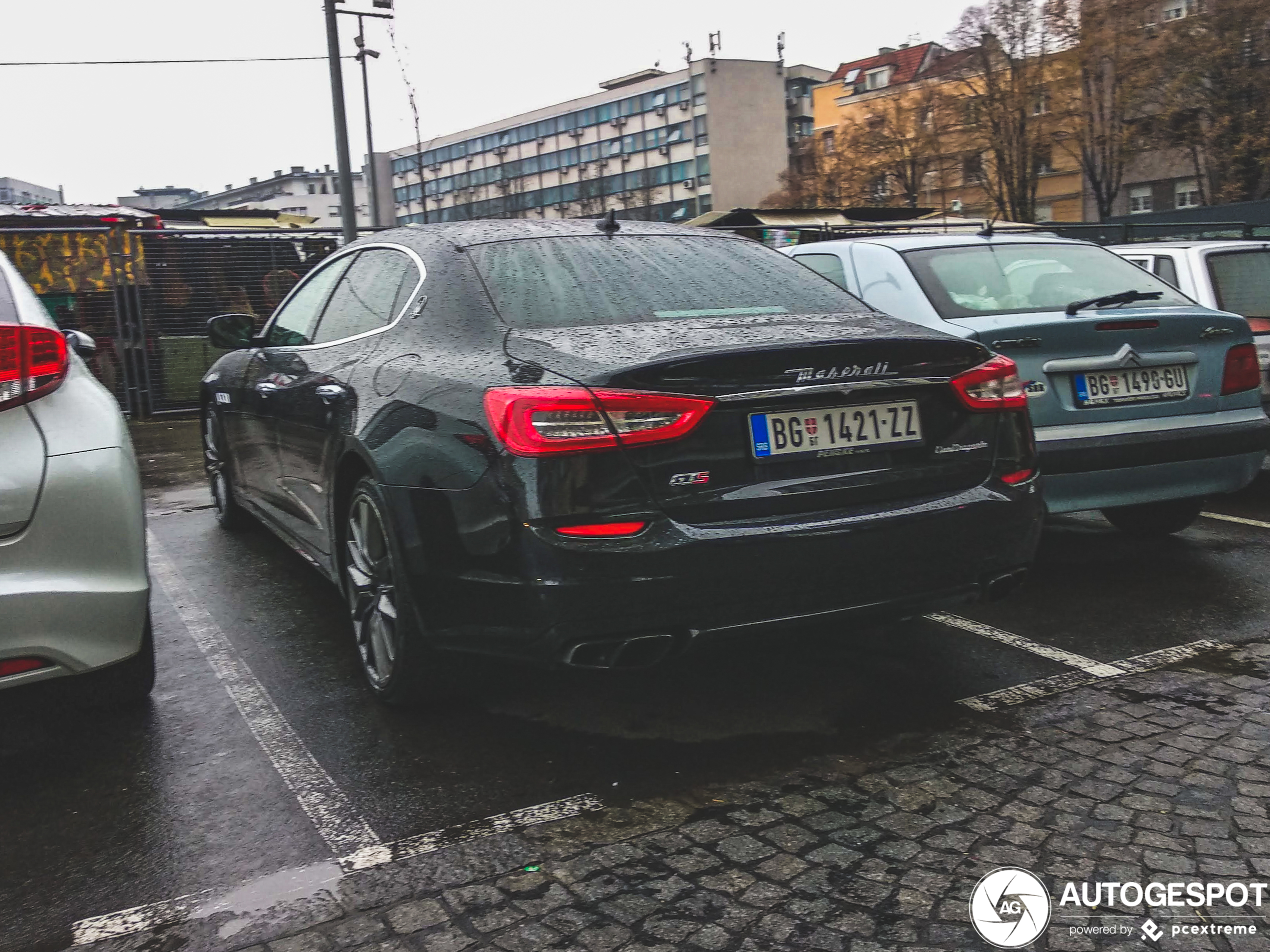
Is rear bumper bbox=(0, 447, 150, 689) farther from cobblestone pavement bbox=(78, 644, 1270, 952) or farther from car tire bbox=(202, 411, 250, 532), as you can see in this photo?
car tire bbox=(202, 411, 250, 532)

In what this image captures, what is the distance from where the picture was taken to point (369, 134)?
28.3 m

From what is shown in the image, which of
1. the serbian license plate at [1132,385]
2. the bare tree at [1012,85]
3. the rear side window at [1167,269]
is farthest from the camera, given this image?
the bare tree at [1012,85]

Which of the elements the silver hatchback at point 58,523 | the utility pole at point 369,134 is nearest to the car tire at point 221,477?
the silver hatchback at point 58,523

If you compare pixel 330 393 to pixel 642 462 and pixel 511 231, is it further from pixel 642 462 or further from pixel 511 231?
pixel 642 462

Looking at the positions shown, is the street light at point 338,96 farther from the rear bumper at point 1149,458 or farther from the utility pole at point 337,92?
the rear bumper at point 1149,458

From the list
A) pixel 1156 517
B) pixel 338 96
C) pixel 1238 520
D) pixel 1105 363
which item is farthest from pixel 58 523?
pixel 338 96

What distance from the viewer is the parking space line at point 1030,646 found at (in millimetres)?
3943

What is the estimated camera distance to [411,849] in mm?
2826

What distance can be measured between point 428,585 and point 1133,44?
145 ft

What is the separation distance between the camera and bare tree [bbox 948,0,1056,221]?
4416 centimetres

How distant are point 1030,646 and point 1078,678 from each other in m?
0.36

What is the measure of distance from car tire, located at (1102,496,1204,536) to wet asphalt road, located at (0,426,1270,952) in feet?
2.05

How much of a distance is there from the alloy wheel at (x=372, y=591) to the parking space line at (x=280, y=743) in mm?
331

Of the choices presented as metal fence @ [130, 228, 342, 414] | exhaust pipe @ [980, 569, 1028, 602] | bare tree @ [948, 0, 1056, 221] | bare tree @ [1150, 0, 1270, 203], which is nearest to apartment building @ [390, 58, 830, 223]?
bare tree @ [948, 0, 1056, 221]
